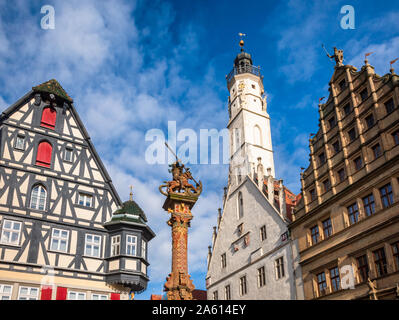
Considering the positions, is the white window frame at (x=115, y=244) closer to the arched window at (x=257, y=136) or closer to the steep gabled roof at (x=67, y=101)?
the steep gabled roof at (x=67, y=101)

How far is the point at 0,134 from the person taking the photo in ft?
92.9

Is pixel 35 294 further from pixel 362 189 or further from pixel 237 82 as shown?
pixel 237 82

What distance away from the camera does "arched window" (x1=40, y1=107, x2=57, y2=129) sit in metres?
30.9

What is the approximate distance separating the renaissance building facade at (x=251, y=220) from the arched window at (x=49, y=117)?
16378 millimetres

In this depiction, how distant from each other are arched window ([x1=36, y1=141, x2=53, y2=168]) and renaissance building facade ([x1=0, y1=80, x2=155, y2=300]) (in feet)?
0.22

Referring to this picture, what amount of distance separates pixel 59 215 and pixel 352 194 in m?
18.6

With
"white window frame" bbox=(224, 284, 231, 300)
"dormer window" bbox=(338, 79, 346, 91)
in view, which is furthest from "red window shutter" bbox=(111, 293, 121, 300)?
"dormer window" bbox=(338, 79, 346, 91)

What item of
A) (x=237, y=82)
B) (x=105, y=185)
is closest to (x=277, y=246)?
(x=105, y=185)

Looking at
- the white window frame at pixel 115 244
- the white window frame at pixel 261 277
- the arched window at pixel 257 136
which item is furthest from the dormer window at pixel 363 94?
the white window frame at pixel 115 244

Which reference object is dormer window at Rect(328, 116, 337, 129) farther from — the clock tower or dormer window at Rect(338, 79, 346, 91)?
the clock tower

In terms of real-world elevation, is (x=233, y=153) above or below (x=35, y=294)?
above

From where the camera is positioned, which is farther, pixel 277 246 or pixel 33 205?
pixel 277 246
